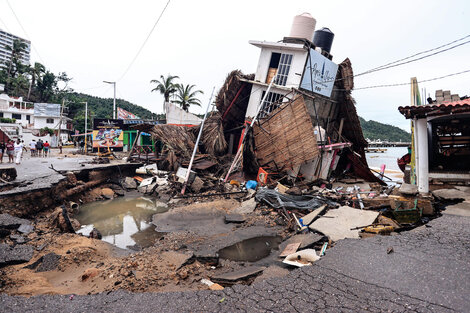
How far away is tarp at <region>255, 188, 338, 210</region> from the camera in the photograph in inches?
285

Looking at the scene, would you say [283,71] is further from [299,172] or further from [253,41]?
[299,172]

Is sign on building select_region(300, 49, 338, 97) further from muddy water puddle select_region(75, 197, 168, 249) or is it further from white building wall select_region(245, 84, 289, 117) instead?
muddy water puddle select_region(75, 197, 168, 249)

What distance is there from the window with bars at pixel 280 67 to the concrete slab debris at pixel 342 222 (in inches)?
407

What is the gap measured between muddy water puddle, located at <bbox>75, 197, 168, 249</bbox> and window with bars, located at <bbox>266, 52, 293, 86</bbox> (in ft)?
31.8

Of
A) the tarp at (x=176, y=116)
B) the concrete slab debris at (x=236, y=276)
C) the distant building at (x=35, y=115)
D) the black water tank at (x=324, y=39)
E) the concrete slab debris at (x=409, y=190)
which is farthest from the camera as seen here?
the distant building at (x=35, y=115)

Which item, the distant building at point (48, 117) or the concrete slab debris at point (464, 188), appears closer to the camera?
the concrete slab debris at point (464, 188)

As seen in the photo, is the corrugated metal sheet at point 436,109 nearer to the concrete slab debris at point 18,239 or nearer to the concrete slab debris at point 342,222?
the concrete slab debris at point 342,222

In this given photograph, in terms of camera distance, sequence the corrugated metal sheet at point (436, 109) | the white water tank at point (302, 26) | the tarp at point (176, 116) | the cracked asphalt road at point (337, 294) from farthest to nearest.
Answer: the tarp at point (176, 116), the white water tank at point (302, 26), the corrugated metal sheet at point (436, 109), the cracked asphalt road at point (337, 294)

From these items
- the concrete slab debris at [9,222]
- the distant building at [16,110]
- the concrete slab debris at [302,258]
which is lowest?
the concrete slab debris at [302,258]

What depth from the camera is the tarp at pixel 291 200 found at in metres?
7.24

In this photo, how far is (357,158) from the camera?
1397 cm

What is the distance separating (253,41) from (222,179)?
8.81 m

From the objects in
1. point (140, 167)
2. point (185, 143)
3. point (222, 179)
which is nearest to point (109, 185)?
point (140, 167)

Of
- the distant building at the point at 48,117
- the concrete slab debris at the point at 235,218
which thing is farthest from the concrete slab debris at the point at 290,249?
the distant building at the point at 48,117
